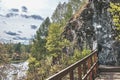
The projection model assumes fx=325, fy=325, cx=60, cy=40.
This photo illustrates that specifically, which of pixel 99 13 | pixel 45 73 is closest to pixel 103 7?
pixel 99 13

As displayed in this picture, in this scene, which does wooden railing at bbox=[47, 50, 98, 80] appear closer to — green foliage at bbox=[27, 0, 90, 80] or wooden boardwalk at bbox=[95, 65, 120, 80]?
wooden boardwalk at bbox=[95, 65, 120, 80]

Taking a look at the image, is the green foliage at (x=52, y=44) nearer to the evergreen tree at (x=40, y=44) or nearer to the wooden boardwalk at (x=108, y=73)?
the evergreen tree at (x=40, y=44)

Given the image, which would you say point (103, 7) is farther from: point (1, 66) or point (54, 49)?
point (54, 49)

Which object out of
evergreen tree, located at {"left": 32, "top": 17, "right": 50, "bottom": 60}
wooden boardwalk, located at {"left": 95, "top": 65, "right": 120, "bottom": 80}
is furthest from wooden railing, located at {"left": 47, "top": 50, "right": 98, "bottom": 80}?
evergreen tree, located at {"left": 32, "top": 17, "right": 50, "bottom": 60}

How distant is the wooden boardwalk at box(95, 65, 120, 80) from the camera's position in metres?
14.1

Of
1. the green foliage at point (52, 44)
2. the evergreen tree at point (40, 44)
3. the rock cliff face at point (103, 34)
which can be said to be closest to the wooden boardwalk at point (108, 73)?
the rock cliff face at point (103, 34)

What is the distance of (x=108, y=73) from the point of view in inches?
609

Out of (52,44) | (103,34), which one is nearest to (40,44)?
(52,44)

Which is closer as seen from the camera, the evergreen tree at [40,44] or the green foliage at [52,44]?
the green foliage at [52,44]

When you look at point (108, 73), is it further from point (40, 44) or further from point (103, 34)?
point (40, 44)

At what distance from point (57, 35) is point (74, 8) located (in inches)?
703

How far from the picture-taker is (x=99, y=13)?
22.9m

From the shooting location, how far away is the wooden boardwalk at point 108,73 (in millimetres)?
14070

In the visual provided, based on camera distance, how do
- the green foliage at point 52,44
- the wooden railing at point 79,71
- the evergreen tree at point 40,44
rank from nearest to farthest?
the wooden railing at point 79,71 → the green foliage at point 52,44 → the evergreen tree at point 40,44
